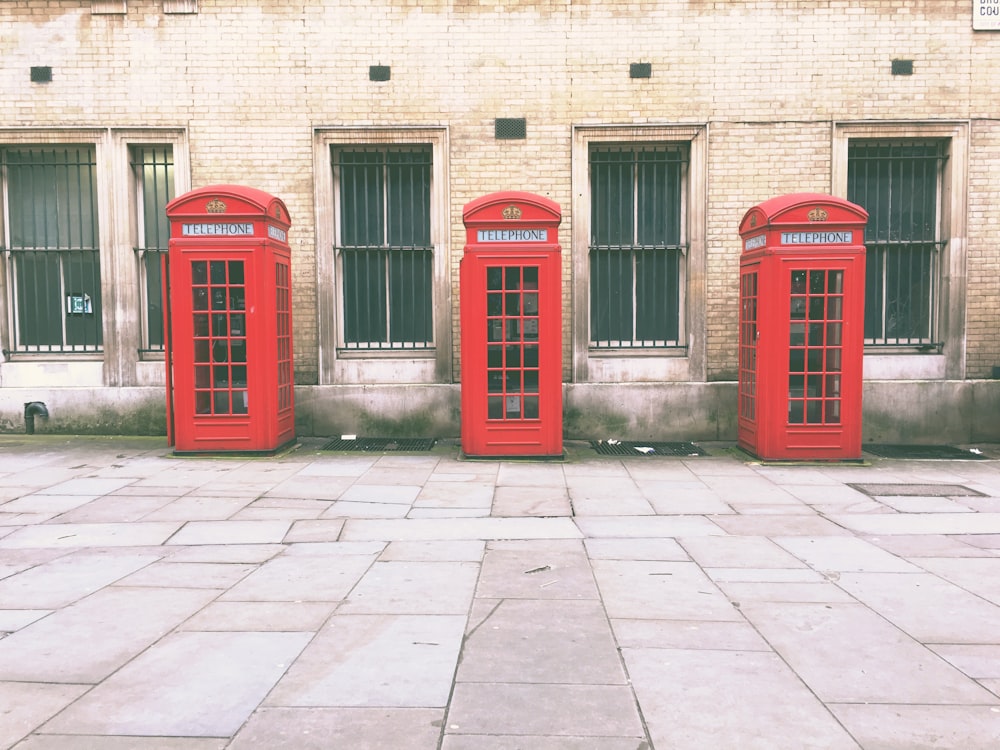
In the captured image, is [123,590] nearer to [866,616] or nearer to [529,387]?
[866,616]

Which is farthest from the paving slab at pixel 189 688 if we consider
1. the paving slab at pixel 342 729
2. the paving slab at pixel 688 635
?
the paving slab at pixel 688 635

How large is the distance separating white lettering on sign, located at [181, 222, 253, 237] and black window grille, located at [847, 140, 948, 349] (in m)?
8.23

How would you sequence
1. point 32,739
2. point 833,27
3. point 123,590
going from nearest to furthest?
point 32,739, point 123,590, point 833,27

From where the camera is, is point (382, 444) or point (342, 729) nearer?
point (342, 729)

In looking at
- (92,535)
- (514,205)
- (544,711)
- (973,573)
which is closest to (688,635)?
(544,711)

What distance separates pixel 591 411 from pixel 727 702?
24.2 feet

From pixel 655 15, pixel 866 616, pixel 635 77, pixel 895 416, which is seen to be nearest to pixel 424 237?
pixel 635 77

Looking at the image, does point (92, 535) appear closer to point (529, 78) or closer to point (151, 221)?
point (151, 221)

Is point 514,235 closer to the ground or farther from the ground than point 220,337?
farther from the ground

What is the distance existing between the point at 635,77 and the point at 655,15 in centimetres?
87

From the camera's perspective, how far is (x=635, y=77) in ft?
33.9

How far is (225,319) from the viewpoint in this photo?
9.06 m

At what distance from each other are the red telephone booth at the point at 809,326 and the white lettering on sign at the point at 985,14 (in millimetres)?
4003

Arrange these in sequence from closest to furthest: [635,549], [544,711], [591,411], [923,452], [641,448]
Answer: [544,711] → [635,549] → [923,452] → [641,448] → [591,411]
